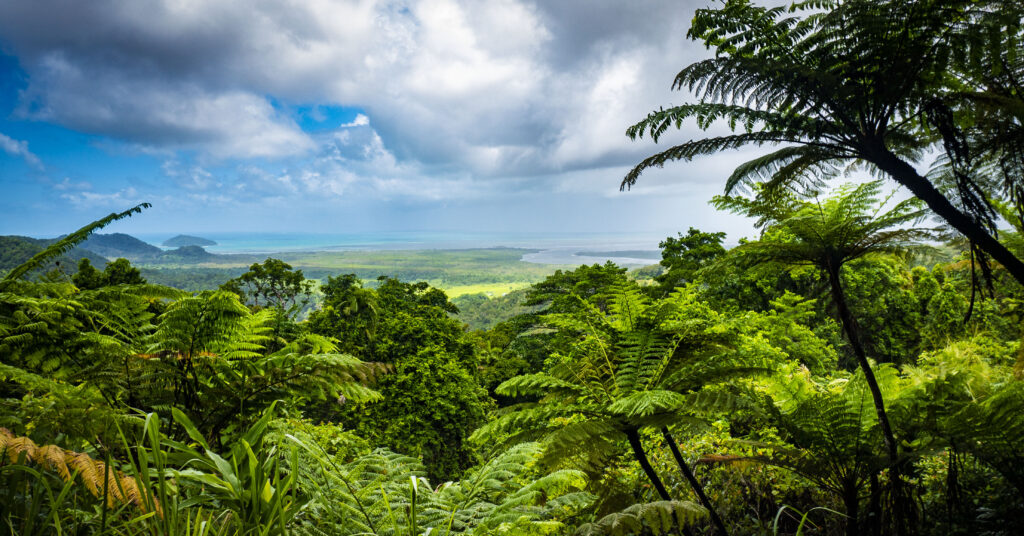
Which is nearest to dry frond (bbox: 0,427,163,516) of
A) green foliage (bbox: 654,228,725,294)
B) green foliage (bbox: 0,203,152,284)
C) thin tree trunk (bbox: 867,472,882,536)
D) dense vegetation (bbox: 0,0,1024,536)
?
dense vegetation (bbox: 0,0,1024,536)

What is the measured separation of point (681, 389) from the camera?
10.5 feet

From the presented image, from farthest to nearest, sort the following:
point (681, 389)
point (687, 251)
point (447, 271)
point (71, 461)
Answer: point (447, 271) < point (687, 251) < point (681, 389) < point (71, 461)

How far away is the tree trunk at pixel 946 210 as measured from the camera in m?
3.73

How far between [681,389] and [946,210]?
9.95 feet

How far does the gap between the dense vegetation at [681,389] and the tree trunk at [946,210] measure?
0.07ft

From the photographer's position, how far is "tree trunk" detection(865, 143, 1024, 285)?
12.2 feet

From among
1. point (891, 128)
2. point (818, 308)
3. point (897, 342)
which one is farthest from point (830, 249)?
point (897, 342)

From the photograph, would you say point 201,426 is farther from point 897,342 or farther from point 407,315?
point 897,342

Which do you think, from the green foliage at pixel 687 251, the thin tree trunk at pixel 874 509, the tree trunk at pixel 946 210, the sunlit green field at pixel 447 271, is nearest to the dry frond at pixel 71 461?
the thin tree trunk at pixel 874 509

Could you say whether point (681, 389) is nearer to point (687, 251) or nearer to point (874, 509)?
point (874, 509)

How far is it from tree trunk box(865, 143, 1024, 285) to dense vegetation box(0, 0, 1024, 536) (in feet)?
0.07

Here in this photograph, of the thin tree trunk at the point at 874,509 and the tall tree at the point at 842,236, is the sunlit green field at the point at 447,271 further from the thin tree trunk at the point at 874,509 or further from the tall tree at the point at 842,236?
the thin tree trunk at the point at 874,509

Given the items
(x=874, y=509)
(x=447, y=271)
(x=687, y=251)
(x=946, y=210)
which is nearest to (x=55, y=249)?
(x=874, y=509)

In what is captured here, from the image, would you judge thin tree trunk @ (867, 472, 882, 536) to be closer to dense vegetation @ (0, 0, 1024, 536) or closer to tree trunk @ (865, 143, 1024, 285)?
dense vegetation @ (0, 0, 1024, 536)
